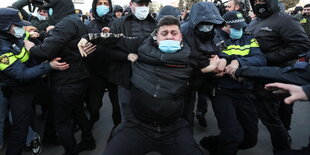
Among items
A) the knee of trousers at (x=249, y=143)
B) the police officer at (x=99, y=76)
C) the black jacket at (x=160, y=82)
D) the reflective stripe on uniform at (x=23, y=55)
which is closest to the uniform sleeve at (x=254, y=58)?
the black jacket at (x=160, y=82)

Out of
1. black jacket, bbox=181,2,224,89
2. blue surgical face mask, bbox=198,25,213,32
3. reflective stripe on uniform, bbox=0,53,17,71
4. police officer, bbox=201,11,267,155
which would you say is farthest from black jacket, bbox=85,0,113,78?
police officer, bbox=201,11,267,155

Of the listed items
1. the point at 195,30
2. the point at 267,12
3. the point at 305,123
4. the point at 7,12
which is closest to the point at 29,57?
the point at 7,12

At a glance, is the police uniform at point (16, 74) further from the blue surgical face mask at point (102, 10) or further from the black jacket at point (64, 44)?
the blue surgical face mask at point (102, 10)

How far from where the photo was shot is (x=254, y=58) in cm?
272

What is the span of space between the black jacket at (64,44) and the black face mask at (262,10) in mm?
2168

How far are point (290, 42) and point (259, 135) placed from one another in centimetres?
165

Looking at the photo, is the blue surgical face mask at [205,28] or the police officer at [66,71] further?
the police officer at [66,71]

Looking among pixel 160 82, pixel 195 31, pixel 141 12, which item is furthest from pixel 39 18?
pixel 160 82

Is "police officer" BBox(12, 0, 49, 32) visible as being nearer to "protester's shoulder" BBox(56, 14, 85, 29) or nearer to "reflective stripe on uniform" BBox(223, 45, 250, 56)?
"protester's shoulder" BBox(56, 14, 85, 29)

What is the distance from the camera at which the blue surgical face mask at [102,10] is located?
3604 millimetres

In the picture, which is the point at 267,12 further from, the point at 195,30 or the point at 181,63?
the point at 181,63

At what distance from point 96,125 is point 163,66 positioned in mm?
2610

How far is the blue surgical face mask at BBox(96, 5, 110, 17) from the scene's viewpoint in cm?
360

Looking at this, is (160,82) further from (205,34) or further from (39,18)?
(39,18)
